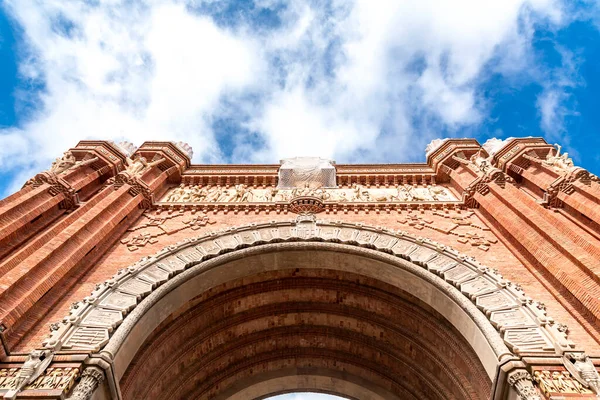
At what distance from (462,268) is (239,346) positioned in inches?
232

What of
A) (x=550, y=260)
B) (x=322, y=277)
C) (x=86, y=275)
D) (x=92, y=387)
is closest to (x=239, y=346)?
(x=322, y=277)

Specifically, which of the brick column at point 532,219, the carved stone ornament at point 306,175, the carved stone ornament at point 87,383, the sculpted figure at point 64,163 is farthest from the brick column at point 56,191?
the brick column at point 532,219

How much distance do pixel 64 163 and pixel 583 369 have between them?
12.9 m

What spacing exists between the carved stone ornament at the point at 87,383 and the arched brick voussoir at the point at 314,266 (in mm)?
392

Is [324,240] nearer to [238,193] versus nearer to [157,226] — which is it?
[238,193]

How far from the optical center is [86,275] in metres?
9.86

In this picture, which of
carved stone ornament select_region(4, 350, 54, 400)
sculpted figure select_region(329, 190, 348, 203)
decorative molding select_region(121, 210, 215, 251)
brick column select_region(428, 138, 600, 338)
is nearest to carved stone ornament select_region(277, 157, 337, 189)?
sculpted figure select_region(329, 190, 348, 203)

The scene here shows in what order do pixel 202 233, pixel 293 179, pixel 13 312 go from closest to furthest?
1. pixel 13 312
2. pixel 202 233
3. pixel 293 179

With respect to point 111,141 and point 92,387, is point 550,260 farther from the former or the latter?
point 111,141

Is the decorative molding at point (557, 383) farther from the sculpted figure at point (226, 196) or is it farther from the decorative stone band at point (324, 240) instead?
the sculpted figure at point (226, 196)

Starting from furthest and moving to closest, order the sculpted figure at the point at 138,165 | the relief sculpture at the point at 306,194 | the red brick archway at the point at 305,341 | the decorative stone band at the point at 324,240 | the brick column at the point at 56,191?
the sculpted figure at the point at 138,165 → the relief sculpture at the point at 306,194 → the red brick archway at the point at 305,341 → the brick column at the point at 56,191 → the decorative stone band at the point at 324,240

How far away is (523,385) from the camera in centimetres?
680

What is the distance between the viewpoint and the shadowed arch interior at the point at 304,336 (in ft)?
34.1

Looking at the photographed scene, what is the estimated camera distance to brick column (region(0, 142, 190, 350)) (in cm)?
796
